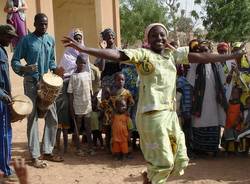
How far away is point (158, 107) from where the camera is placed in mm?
4582

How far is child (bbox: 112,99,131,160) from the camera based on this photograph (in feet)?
24.0

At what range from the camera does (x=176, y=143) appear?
469 centimetres

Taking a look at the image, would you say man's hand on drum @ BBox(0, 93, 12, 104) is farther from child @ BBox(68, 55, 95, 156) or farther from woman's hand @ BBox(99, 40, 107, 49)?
woman's hand @ BBox(99, 40, 107, 49)

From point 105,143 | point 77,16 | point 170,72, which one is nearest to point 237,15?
point 77,16

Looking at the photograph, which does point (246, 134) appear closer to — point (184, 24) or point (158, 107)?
point (158, 107)

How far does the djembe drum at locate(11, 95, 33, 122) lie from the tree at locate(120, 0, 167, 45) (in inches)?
1021

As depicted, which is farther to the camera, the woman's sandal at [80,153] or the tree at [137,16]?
the tree at [137,16]

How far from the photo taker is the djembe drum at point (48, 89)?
251 inches

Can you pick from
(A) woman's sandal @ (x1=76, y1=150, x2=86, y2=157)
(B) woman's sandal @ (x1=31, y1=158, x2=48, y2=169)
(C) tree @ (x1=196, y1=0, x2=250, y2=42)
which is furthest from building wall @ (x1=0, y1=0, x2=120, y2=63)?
(C) tree @ (x1=196, y1=0, x2=250, y2=42)

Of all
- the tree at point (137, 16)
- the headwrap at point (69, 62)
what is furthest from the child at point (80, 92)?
the tree at point (137, 16)

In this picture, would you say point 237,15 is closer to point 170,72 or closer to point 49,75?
point 49,75

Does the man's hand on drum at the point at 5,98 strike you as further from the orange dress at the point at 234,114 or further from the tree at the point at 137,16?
the tree at the point at 137,16

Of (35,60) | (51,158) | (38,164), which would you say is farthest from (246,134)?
(35,60)

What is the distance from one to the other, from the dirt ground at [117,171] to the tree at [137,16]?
81.1ft
